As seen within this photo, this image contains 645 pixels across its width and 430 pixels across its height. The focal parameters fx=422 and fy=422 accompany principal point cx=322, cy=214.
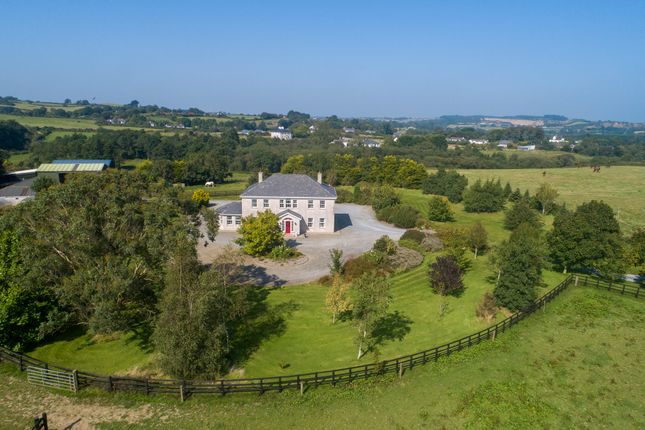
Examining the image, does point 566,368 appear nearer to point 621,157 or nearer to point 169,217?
point 169,217

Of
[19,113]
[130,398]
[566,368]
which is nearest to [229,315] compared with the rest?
[130,398]

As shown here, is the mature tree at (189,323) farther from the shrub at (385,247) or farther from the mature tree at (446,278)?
the shrub at (385,247)

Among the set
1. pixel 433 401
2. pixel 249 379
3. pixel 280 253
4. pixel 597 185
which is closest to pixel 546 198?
pixel 597 185

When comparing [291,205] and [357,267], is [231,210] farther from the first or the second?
[357,267]

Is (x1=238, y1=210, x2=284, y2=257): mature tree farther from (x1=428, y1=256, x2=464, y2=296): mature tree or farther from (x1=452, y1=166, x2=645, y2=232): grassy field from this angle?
(x1=452, y1=166, x2=645, y2=232): grassy field

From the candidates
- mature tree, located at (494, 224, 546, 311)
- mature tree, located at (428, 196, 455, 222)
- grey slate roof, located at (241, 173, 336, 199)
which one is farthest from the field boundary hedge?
mature tree, located at (428, 196, 455, 222)
